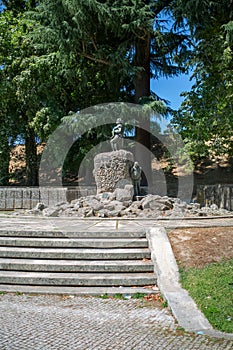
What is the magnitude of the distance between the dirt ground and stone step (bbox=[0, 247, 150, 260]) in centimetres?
54

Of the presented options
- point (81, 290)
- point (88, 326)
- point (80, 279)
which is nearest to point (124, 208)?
point (80, 279)

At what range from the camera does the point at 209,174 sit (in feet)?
60.1

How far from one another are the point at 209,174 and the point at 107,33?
927cm

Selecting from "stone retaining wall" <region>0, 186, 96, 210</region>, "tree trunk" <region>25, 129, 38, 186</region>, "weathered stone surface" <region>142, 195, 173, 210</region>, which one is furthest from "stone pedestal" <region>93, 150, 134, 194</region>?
"tree trunk" <region>25, 129, 38, 186</region>

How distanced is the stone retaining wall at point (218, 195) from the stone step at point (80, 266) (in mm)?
7456

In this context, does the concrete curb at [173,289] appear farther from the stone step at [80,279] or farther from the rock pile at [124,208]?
the rock pile at [124,208]

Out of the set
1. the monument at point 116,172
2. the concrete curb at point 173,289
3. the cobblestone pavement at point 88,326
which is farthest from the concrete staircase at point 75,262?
the monument at point 116,172

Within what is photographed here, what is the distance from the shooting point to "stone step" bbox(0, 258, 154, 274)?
4723 mm

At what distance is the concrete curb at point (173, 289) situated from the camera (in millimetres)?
3047

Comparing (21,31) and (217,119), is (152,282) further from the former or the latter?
(21,31)

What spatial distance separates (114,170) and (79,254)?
18.0 ft

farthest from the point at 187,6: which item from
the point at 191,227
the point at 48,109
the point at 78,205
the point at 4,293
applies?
the point at 4,293

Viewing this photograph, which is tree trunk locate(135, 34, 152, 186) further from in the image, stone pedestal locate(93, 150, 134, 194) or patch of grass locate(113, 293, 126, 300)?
patch of grass locate(113, 293, 126, 300)

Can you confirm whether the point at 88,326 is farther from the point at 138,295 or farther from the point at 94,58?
the point at 94,58
